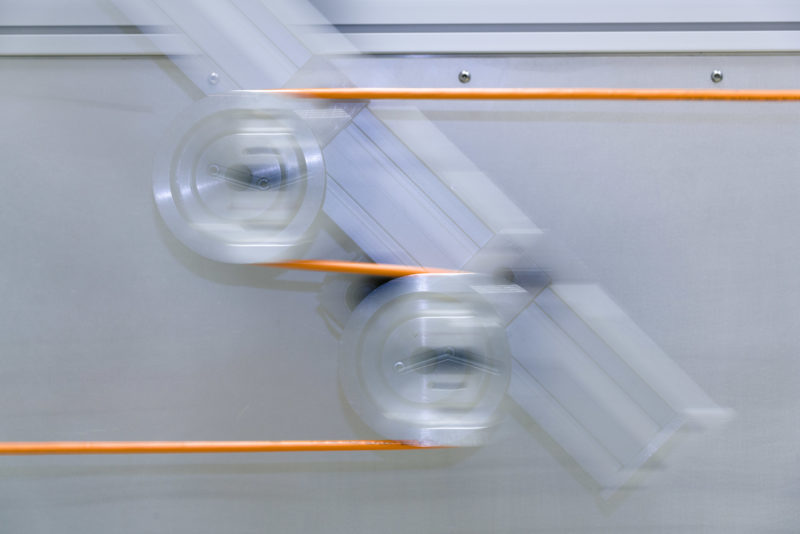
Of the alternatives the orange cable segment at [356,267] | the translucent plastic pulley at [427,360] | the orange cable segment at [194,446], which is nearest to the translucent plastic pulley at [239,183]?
the orange cable segment at [356,267]

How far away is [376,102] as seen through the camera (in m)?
1.27

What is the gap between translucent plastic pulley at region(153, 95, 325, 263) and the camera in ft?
4.21

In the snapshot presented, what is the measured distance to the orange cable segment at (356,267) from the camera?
50.2 inches

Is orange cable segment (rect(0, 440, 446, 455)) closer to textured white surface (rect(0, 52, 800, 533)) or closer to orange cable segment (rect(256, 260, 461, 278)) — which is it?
textured white surface (rect(0, 52, 800, 533))

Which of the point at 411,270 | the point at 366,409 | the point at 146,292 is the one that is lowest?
the point at 366,409

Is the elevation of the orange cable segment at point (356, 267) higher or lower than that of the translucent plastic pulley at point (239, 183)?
lower

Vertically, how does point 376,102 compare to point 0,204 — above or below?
above

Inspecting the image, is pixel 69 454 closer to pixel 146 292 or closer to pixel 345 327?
pixel 146 292

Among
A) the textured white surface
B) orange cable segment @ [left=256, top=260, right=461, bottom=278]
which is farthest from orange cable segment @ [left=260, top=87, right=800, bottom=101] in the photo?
orange cable segment @ [left=256, top=260, right=461, bottom=278]

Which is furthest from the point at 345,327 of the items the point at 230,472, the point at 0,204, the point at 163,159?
the point at 0,204

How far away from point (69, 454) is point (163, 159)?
21.8 inches

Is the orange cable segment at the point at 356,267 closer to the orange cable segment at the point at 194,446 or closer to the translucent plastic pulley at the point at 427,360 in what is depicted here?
the translucent plastic pulley at the point at 427,360

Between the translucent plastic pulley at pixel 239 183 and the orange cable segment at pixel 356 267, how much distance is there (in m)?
0.02

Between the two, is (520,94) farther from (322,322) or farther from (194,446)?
(194,446)
